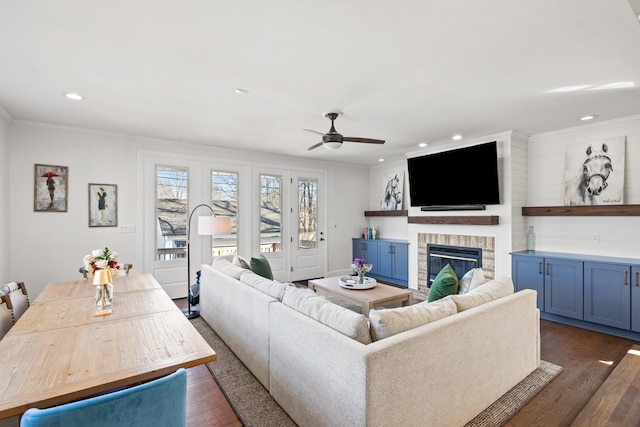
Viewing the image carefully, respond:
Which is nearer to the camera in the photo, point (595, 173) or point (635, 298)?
point (635, 298)

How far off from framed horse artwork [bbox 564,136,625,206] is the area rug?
2425mm

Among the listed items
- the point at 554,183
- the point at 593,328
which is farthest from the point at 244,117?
the point at 593,328

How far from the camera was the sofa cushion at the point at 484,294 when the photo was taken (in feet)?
6.99

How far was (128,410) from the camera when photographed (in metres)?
0.97

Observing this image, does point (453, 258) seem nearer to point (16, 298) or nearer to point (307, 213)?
point (307, 213)

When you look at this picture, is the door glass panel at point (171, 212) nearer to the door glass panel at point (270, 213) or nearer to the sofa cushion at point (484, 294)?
the door glass panel at point (270, 213)

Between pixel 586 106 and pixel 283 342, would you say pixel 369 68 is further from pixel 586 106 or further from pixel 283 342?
pixel 586 106

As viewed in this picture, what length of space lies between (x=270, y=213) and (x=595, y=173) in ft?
16.0

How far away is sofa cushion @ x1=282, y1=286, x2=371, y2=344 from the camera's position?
1655mm

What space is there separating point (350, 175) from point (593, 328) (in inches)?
186

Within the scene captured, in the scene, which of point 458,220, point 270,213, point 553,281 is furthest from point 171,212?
point 553,281

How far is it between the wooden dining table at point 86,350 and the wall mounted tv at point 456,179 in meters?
4.24

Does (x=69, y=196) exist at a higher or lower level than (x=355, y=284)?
higher

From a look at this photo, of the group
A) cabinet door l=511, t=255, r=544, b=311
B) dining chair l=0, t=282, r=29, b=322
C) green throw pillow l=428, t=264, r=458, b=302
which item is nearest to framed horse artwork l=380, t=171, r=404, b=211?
cabinet door l=511, t=255, r=544, b=311
